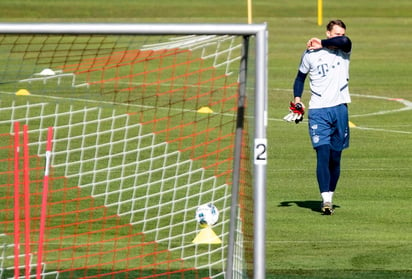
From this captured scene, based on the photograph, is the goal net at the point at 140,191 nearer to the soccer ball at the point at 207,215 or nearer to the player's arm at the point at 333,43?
the soccer ball at the point at 207,215

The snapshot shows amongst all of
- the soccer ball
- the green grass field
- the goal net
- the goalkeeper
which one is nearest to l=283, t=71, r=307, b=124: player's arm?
the goalkeeper

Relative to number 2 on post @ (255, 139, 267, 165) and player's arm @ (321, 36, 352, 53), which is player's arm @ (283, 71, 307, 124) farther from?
number 2 on post @ (255, 139, 267, 165)

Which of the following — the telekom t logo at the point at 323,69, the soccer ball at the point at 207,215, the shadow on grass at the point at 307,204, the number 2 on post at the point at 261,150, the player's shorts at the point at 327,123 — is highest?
the telekom t logo at the point at 323,69

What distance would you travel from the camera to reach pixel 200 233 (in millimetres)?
13156

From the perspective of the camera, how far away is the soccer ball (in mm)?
13391

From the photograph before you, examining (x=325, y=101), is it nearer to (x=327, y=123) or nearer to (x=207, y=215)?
(x=327, y=123)

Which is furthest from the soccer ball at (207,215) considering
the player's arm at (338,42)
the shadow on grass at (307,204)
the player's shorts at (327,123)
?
→ the player's arm at (338,42)

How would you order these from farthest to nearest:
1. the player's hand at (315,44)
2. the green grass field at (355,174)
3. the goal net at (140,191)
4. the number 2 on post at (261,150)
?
the player's hand at (315,44) < the green grass field at (355,174) < the goal net at (140,191) < the number 2 on post at (261,150)

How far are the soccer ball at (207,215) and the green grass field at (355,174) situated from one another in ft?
1.94

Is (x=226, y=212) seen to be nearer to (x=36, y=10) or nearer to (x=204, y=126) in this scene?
(x=204, y=126)

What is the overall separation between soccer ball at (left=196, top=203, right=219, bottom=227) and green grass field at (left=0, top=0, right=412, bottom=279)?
1.94 feet

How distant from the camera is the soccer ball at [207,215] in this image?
13.4m

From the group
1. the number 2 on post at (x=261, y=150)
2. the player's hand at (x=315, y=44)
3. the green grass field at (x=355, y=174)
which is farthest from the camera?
the player's hand at (x=315, y=44)

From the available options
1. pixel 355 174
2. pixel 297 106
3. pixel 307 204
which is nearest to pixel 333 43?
pixel 297 106
